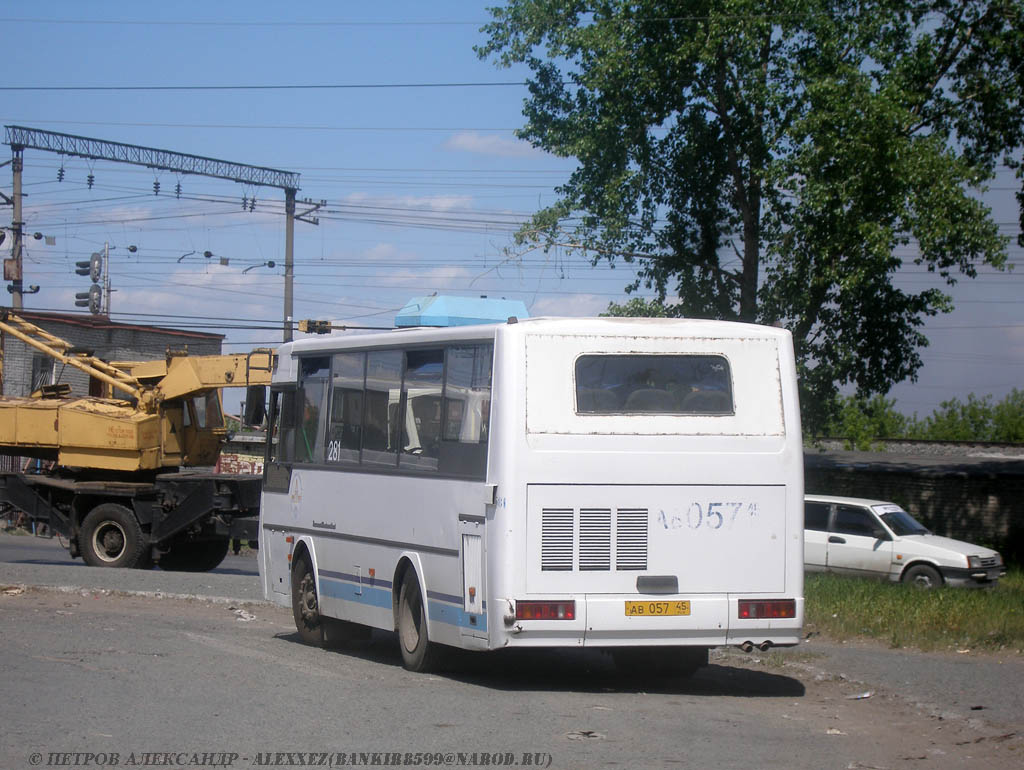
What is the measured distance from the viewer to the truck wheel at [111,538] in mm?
22656

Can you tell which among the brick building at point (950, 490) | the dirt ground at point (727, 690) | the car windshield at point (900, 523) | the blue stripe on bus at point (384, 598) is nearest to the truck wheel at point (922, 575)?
the car windshield at point (900, 523)

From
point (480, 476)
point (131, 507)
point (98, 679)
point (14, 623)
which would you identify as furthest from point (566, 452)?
point (131, 507)

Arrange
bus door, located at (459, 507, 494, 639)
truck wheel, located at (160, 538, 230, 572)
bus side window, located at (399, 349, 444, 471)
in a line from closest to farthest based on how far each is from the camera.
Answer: bus door, located at (459, 507, 494, 639)
bus side window, located at (399, 349, 444, 471)
truck wheel, located at (160, 538, 230, 572)

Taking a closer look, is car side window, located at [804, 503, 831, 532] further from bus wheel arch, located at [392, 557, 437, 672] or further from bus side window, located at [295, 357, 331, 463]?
bus wheel arch, located at [392, 557, 437, 672]

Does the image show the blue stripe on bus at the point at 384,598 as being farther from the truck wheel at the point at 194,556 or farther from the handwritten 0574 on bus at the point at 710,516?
the truck wheel at the point at 194,556

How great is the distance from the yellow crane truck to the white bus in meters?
12.2

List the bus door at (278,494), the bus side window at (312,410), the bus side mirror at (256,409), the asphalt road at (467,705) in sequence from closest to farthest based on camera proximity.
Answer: the asphalt road at (467,705)
the bus side window at (312,410)
the bus door at (278,494)
the bus side mirror at (256,409)

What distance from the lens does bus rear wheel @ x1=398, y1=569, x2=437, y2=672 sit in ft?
36.8

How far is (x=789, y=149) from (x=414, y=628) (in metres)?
16.9

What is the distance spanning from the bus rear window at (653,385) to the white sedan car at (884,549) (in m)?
11.7

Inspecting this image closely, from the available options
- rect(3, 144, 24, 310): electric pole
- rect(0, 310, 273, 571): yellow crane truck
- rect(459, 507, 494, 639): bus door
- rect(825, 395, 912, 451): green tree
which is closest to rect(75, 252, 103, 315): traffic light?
rect(3, 144, 24, 310): electric pole

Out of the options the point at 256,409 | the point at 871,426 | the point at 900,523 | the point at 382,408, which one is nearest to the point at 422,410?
the point at 382,408

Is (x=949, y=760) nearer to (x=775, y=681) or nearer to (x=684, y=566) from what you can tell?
(x=684, y=566)

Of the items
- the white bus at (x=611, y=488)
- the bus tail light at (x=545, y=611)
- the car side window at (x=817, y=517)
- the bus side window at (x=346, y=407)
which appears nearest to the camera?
the bus tail light at (x=545, y=611)
